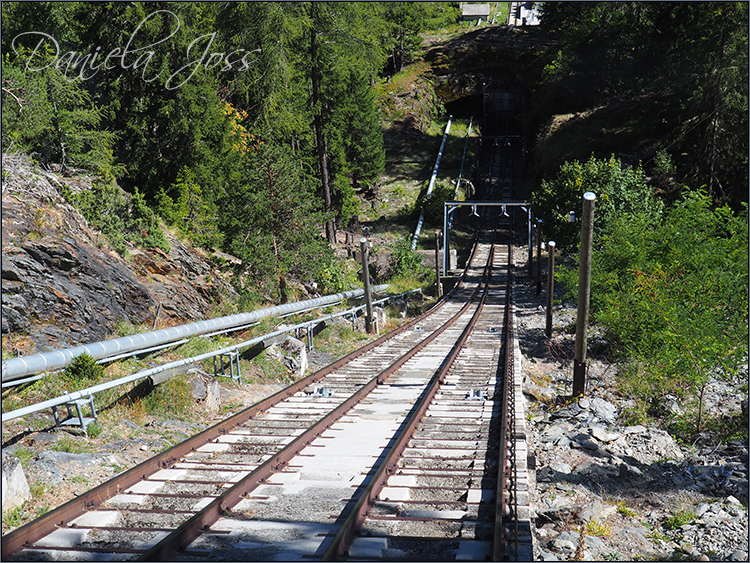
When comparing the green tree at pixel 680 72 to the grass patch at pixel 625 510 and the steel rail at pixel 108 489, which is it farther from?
the steel rail at pixel 108 489

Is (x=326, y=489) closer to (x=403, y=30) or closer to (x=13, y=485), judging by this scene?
(x=13, y=485)

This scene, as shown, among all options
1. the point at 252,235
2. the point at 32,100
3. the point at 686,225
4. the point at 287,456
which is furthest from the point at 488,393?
the point at 32,100

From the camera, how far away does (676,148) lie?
36.1 metres

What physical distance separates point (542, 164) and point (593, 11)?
1428cm

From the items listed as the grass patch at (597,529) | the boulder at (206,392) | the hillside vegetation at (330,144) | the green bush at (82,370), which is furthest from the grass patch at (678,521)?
the green bush at (82,370)

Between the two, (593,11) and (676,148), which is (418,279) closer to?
(676,148)

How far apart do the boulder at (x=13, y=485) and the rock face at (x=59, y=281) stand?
3.29 m

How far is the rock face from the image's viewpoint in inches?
348

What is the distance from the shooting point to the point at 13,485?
18.1 feet

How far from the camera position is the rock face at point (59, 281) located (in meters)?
8.85

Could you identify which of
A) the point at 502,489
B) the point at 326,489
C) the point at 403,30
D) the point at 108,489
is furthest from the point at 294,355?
the point at 403,30

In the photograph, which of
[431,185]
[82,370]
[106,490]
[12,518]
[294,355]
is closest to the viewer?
[12,518]

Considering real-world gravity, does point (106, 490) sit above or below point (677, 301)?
below

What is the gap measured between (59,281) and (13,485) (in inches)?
191
